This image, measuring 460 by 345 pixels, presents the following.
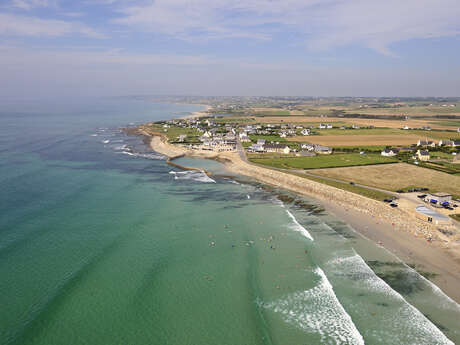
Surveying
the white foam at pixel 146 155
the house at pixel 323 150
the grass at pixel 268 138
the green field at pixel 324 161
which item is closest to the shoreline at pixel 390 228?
the green field at pixel 324 161

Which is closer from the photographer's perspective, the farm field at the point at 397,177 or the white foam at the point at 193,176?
the farm field at the point at 397,177

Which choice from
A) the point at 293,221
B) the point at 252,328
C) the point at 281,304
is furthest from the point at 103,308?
the point at 293,221

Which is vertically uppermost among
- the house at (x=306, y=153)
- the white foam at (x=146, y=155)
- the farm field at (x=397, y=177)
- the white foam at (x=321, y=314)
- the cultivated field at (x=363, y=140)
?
the cultivated field at (x=363, y=140)

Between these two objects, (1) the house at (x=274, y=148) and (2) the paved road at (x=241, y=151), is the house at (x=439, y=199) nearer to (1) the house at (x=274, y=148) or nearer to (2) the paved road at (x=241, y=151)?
(2) the paved road at (x=241, y=151)

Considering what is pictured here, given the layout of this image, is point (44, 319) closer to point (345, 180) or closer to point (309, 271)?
point (309, 271)

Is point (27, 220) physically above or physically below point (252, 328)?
above

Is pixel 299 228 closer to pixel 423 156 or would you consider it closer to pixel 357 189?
pixel 357 189

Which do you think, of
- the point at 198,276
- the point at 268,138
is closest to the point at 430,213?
the point at 198,276

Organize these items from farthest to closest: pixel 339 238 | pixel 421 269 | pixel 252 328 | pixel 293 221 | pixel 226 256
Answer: pixel 293 221
pixel 339 238
pixel 226 256
pixel 421 269
pixel 252 328
